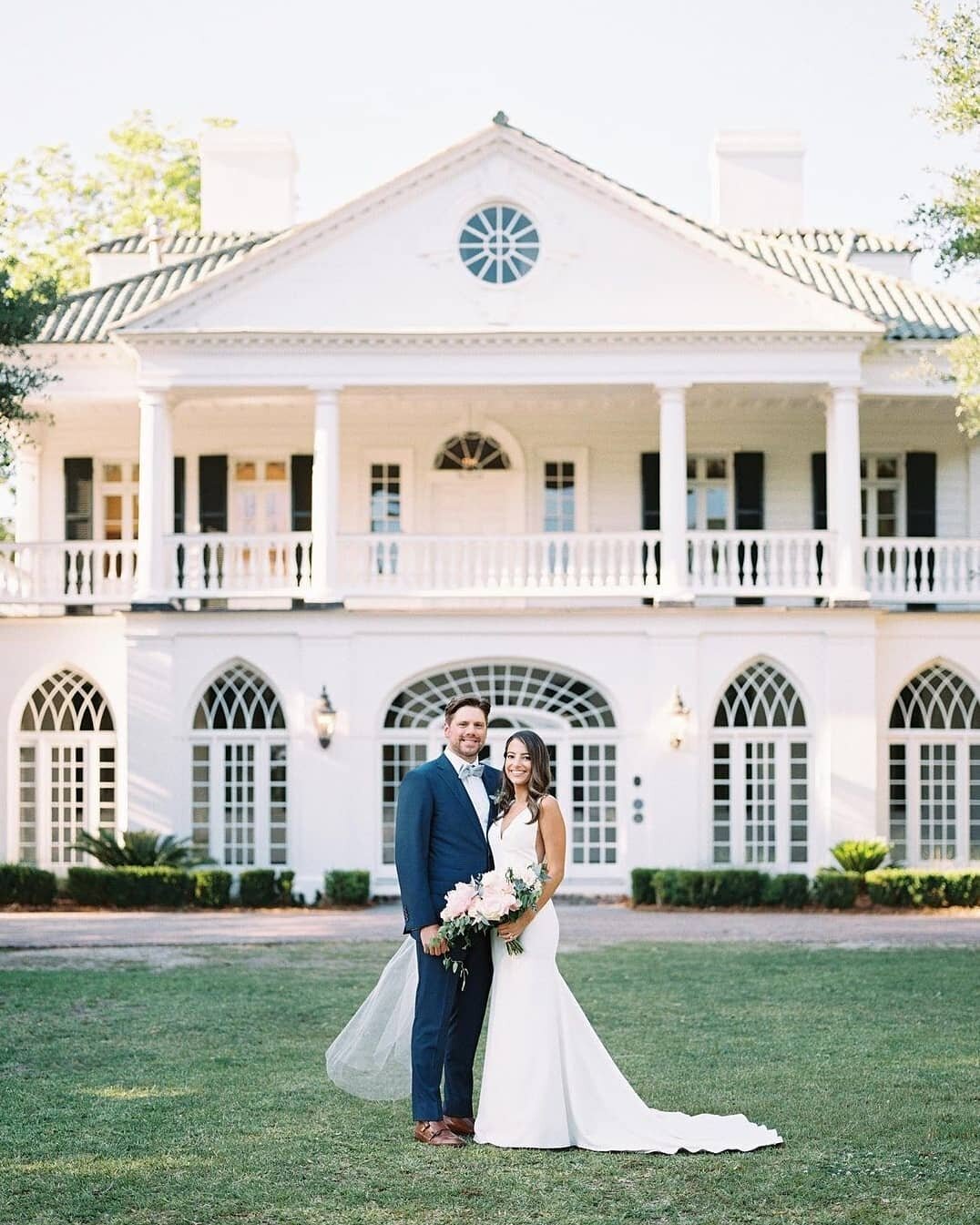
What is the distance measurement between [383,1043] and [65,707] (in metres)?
16.7

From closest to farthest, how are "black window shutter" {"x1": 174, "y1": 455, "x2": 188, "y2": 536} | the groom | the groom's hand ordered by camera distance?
the groom's hand < the groom < "black window shutter" {"x1": 174, "y1": 455, "x2": 188, "y2": 536}

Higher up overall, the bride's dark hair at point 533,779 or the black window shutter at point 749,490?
the black window shutter at point 749,490

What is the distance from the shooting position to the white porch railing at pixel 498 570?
24.1 meters

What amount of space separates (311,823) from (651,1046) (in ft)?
39.0

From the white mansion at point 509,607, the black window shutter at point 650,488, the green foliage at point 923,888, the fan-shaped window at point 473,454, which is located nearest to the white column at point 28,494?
the white mansion at point 509,607

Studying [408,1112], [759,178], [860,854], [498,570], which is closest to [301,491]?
[498,570]

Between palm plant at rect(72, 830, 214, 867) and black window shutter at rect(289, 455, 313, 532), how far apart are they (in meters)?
5.17

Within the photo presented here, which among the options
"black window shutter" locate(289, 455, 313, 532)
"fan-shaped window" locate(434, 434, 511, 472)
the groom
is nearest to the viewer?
the groom

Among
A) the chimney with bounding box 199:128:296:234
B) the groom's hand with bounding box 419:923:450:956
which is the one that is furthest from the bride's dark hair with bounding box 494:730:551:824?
the chimney with bounding box 199:128:296:234

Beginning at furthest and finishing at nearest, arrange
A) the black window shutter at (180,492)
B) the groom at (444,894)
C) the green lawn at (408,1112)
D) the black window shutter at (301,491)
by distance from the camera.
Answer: the black window shutter at (180,492), the black window shutter at (301,491), the groom at (444,894), the green lawn at (408,1112)

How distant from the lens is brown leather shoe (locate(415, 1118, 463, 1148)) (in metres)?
9.09

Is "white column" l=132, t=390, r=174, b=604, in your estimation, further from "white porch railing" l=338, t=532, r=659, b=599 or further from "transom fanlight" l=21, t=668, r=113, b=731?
"white porch railing" l=338, t=532, r=659, b=599

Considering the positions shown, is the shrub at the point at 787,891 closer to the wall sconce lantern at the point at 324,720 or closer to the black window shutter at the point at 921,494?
the wall sconce lantern at the point at 324,720

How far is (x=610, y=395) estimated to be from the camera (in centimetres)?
2494
